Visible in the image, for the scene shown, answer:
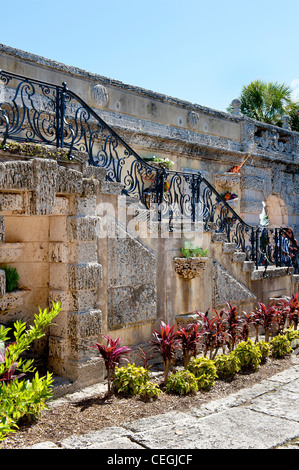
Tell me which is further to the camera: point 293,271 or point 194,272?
point 293,271

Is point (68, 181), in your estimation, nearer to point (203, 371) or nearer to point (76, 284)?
point (76, 284)

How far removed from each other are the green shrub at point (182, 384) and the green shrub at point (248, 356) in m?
1.19

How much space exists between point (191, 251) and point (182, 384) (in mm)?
2614

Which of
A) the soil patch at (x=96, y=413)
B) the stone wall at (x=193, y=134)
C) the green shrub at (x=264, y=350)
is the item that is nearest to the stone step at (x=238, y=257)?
the green shrub at (x=264, y=350)

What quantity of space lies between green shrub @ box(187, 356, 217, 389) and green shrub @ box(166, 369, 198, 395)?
13 centimetres

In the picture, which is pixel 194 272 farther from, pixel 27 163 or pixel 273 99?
pixel 273 99

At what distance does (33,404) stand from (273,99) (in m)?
18.6

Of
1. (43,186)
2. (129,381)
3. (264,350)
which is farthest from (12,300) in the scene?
(264,350)

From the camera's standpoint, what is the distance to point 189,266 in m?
6.97

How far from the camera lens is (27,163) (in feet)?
15.7

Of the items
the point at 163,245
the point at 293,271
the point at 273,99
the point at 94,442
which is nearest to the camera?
the point at 94,442

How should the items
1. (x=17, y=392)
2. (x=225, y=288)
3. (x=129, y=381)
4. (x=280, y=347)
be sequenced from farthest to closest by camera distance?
(x=225, y=288) < (x=280, y=347) < (x=129, y=381) < (x=17, y=392)

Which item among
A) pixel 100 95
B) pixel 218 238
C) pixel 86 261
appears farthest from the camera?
pixel 100 95
